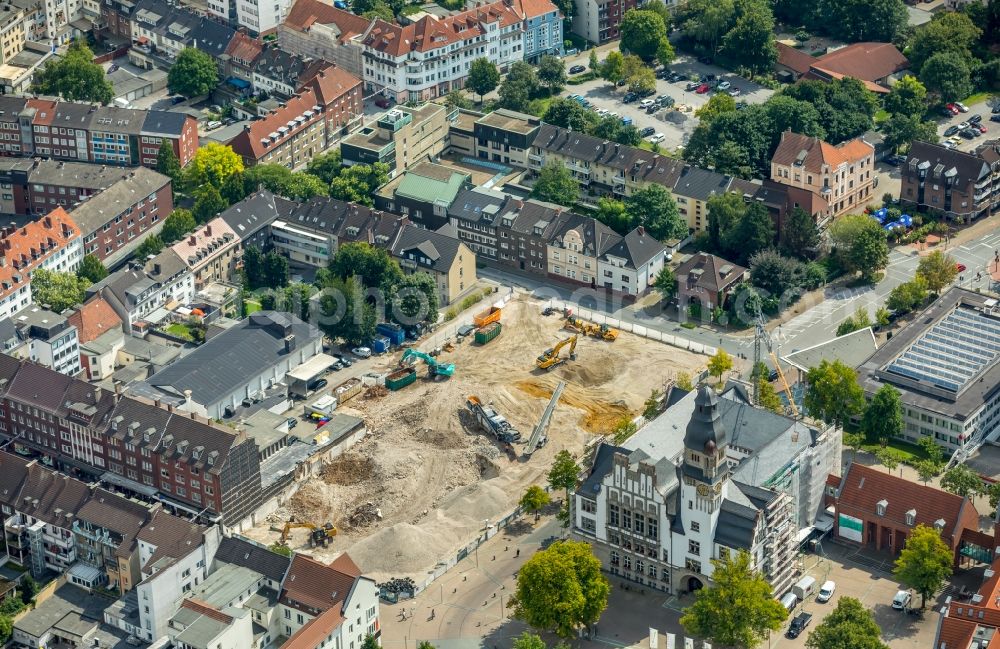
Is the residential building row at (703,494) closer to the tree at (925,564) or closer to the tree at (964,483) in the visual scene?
the tree at (925,564)

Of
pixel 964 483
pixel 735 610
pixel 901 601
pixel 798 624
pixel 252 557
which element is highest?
pixel 735 610

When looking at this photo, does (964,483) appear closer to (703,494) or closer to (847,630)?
(847,630)

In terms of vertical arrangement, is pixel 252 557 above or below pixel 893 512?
above

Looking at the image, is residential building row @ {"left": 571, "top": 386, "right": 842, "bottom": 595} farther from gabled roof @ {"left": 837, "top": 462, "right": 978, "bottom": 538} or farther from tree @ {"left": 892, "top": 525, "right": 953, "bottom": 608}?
tree @ {"left": 892, "top": 525, "right": 953, "bottom": 608}

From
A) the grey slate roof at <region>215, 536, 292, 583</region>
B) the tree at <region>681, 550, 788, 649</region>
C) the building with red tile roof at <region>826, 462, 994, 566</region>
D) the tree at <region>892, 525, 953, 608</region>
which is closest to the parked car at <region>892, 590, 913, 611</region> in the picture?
the tree at <region>892, 525, 953, 608</region>

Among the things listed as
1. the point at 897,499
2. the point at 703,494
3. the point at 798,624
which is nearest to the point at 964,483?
the point at 897,499

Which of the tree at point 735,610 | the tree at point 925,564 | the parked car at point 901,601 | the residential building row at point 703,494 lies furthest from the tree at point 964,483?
the tree at point 735,610

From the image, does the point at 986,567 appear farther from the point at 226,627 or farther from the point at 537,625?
the point at 226,627

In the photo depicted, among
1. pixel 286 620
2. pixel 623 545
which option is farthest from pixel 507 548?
pixel 286 620
